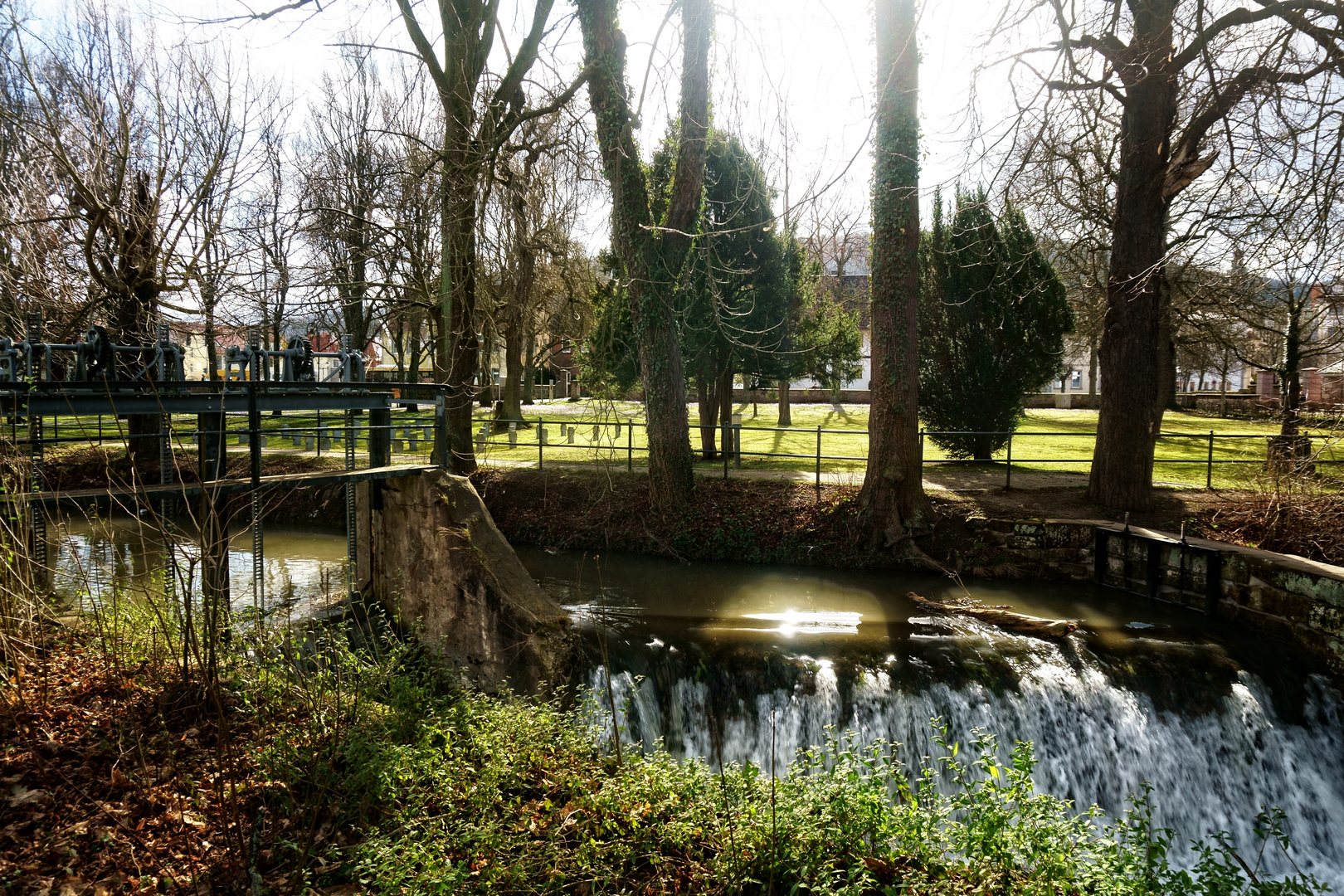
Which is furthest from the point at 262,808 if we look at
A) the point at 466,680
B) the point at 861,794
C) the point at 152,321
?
the point at 152,321

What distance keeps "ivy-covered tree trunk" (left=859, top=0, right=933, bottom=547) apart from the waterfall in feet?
13.4

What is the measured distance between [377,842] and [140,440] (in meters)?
14.8

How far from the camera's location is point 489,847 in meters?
4.11

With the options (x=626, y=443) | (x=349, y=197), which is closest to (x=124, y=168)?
(x=349, y=197)

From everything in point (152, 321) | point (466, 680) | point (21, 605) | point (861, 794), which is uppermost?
point (152, 321)

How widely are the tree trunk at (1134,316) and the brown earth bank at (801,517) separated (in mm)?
646

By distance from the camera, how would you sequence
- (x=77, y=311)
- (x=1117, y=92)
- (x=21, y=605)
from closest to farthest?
(x=21, y=605) → (x=1117, y=92) → (x=77, y=311)

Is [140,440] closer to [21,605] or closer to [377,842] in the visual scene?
[21,605]

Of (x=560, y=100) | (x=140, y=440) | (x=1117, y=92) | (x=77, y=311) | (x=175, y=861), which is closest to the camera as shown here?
(x=175, y=861)

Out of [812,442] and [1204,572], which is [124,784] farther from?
[812,442]

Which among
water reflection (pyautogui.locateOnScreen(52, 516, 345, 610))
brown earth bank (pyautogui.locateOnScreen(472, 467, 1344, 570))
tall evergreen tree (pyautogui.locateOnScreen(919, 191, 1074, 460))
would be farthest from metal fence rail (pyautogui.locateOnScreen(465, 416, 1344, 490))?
water reflection (pyautogui.locateOnScreen(52, 516, 345, 610))

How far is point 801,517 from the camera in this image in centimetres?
1372

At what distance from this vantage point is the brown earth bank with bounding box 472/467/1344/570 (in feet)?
35.5

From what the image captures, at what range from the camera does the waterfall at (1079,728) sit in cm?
724
